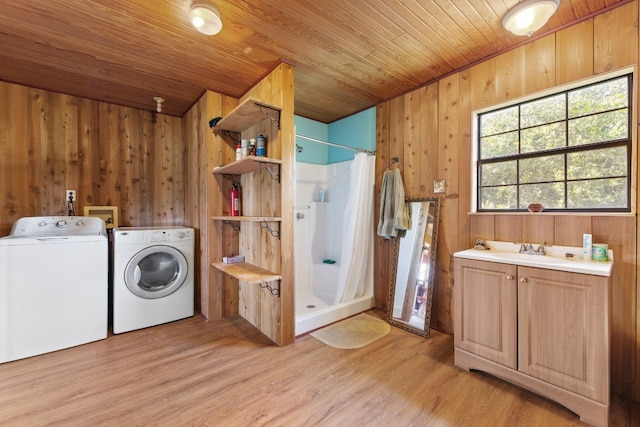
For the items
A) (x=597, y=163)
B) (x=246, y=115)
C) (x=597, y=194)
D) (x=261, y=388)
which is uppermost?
(x=246, y=115)

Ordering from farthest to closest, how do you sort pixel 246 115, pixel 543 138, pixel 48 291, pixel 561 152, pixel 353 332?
1. pixel 353 332
2. pixel 246 115
3. pixel 48 291
4. pixel 543 138
5. pixel 561 152

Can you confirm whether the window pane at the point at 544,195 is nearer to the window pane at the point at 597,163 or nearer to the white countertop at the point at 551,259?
the window pane at the point at 597,163

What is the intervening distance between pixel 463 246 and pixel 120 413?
2643mm

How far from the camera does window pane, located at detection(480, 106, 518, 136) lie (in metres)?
2.12

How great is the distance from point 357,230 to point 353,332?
3.36ft

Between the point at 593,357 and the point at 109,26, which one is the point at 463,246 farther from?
the point at 109,26

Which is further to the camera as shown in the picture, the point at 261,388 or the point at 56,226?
the point at 56,226

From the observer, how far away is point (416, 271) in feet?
8.43

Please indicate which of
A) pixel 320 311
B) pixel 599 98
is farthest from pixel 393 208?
pixel 599 98

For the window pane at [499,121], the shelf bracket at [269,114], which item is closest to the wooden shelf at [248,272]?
the shelf bracket at [269,114]

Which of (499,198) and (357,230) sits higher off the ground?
(499,198)

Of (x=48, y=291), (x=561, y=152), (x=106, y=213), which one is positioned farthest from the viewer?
(x=106, y=213)

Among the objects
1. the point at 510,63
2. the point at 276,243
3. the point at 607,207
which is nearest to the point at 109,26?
the point at 276,243

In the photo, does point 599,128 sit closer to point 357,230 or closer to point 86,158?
point 357,230
